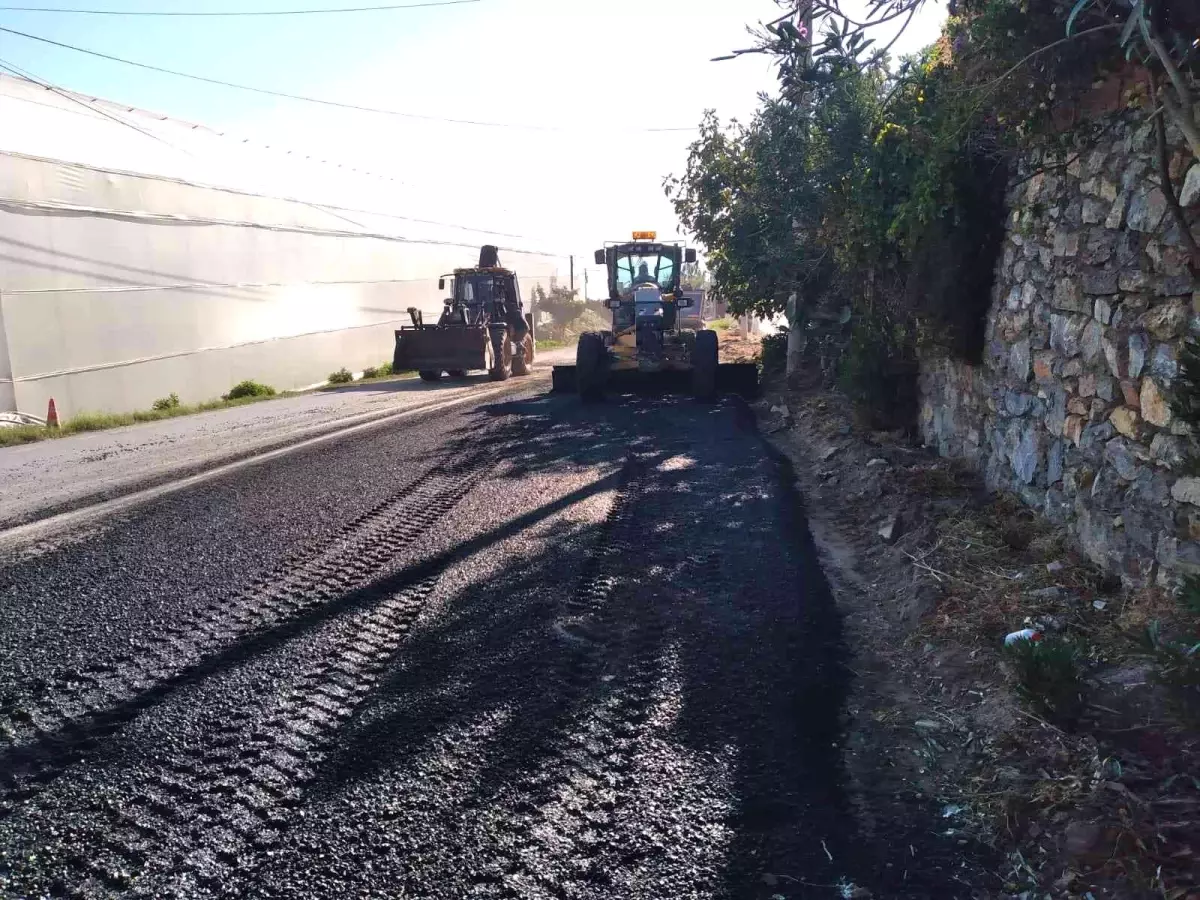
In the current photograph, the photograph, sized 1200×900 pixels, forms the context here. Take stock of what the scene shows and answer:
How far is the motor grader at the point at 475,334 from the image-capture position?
2064 cm

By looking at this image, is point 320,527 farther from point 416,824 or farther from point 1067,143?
point 1067,143

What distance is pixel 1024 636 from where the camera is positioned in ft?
13.6

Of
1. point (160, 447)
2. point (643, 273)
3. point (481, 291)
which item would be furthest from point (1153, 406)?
point (481, 291)

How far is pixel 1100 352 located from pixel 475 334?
16827mm

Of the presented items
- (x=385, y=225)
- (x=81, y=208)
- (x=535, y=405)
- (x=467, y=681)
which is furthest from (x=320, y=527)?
(x=385, y=225)

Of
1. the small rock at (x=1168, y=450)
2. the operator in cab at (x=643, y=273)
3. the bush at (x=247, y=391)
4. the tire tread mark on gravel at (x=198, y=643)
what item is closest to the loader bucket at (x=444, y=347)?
the bush at (x=247, y=391)

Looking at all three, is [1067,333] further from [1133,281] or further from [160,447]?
[160,447]

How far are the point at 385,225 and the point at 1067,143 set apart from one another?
27.3m

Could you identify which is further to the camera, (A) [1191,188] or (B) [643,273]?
(B) [643,273]

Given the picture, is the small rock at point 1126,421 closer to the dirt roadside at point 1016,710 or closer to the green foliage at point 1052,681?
the dirt roadside at point 1016,710

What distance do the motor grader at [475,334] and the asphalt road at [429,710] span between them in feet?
44.9

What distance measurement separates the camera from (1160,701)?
3.37 metres

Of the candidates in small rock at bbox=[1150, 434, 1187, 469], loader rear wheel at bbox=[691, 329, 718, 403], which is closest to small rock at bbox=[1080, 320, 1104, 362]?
small rock at bbox=[1150, 434, 1187, 469]

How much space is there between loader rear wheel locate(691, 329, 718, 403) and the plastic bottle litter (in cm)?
1021
